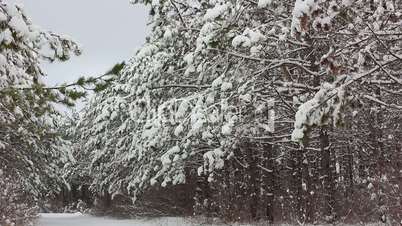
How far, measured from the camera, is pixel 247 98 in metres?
11.0

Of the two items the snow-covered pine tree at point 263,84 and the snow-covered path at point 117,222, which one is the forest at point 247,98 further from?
the snow-covered path at point 117,222

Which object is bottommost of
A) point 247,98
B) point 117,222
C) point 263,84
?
point 117,222

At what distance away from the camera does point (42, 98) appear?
22.9ft

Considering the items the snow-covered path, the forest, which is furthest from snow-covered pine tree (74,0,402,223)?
the snow-covered path

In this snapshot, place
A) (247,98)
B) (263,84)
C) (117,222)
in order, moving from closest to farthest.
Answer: (247,98), (263,84), (117,222)

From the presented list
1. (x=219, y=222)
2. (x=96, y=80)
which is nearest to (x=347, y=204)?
(x=219, y=222)

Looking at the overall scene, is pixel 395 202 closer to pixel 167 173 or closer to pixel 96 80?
pixel 96 80

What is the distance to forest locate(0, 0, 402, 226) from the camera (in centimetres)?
667

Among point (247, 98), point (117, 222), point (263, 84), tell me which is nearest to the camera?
point (247, 98)

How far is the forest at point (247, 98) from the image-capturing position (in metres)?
6.67

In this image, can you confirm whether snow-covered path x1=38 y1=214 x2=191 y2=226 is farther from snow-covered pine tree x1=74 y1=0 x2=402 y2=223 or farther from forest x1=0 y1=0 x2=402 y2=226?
snow-covered pine tree x1=74 y1=0 x2=402 y2=223

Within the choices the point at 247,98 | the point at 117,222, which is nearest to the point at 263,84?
the point at 247,98

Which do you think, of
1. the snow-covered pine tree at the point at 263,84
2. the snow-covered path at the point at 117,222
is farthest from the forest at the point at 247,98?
the snow-covered path at the point at 117,222

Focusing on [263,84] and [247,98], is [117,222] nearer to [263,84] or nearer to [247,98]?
[263,84]
